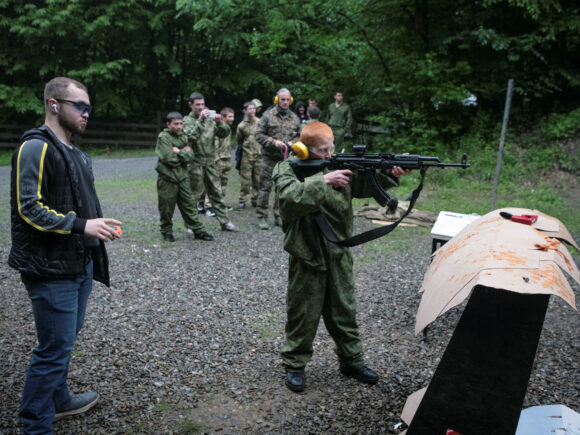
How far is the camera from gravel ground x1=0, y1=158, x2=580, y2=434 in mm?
3068

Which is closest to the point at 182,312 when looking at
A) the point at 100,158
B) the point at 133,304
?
the point at 133,304

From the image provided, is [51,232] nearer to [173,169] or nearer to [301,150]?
[301,150]

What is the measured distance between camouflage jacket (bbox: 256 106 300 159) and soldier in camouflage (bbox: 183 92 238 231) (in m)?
0.90

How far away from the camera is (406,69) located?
13102mm

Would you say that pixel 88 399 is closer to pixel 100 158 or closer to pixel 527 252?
pixel 527 252

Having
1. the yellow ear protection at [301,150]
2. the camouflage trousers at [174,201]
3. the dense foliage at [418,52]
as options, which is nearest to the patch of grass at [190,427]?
the yellow ear protection at [301,150]

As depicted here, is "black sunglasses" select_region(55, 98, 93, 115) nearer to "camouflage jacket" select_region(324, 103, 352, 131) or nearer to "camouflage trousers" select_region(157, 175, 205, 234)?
"camouflage trousers" select_region(157, 175, 205, 234)

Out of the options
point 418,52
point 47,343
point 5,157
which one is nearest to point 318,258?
point 47,343

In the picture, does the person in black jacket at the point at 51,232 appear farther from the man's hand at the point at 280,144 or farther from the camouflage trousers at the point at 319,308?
the man's hand at the point at 280,144

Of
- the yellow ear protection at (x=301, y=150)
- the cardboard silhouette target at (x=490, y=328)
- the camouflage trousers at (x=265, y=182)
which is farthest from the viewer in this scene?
the camouflage trousers at (x=265, y=182)

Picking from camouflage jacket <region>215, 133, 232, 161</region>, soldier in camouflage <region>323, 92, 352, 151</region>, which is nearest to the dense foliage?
soldier in camouflage <region>323, 92, 352, 151</region>

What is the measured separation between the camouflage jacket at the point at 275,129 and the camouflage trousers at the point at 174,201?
1586 millimetres

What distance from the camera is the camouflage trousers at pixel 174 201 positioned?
6.90m

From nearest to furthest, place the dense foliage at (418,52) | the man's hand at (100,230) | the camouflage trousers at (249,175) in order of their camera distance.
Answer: the man's hand at (100,230) → the camouflage trousers at (249,175) → the dense foliage at (418,52)
